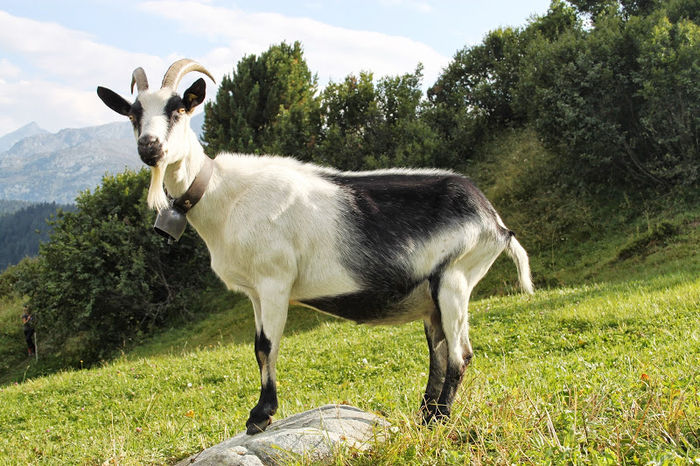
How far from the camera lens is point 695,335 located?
6645mm

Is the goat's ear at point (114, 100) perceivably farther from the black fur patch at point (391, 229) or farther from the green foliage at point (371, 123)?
the green foliage at point (371, 123)

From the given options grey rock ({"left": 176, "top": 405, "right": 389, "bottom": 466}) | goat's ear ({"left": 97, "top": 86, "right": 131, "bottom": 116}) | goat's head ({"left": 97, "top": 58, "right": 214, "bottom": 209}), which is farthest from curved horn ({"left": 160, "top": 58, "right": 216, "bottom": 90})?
grey rock ({"left": 176, "top": 405, "right": 389, "bottom": 466})

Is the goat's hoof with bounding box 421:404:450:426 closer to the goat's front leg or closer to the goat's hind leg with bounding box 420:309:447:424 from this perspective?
the goat's hind leg with bounding box 420:309:447:424

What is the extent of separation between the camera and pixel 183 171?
4332mm

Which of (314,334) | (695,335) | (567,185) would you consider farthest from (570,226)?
(695,335)

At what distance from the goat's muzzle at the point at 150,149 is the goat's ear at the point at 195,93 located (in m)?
→ 0.50

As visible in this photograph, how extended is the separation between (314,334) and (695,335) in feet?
23.5

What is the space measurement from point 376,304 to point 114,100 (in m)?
2.55

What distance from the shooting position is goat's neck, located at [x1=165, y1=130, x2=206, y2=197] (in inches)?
170

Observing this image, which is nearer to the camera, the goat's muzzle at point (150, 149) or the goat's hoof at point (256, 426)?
the goat's muzzle at point (150, 149)

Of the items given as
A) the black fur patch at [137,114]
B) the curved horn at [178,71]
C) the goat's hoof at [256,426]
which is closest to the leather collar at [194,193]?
the black fur patch at [137,114]

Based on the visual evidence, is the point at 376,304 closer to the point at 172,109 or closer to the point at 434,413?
the point at 434,413

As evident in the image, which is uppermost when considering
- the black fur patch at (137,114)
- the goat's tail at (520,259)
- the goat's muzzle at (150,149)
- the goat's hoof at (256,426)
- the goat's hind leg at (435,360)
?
the black fur patch at (137,114)

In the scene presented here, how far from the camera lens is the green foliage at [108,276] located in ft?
66.2
